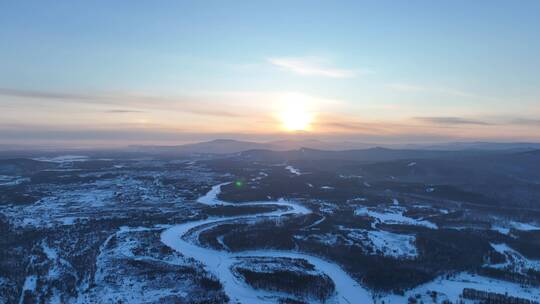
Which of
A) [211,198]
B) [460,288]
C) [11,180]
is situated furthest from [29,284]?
[11,180]

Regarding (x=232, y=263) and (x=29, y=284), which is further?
(x=232, y=263)

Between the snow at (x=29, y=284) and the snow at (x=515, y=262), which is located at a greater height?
the snow at (x=515, y=262)

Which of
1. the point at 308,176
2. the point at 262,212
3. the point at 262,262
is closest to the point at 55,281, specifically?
the point at 262,262

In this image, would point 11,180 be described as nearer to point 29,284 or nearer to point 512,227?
point 29,284

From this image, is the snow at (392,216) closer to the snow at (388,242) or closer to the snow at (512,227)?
the snow at (388,242)

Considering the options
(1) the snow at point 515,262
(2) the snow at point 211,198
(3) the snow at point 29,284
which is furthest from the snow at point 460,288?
(2) the snow at point 211,198
